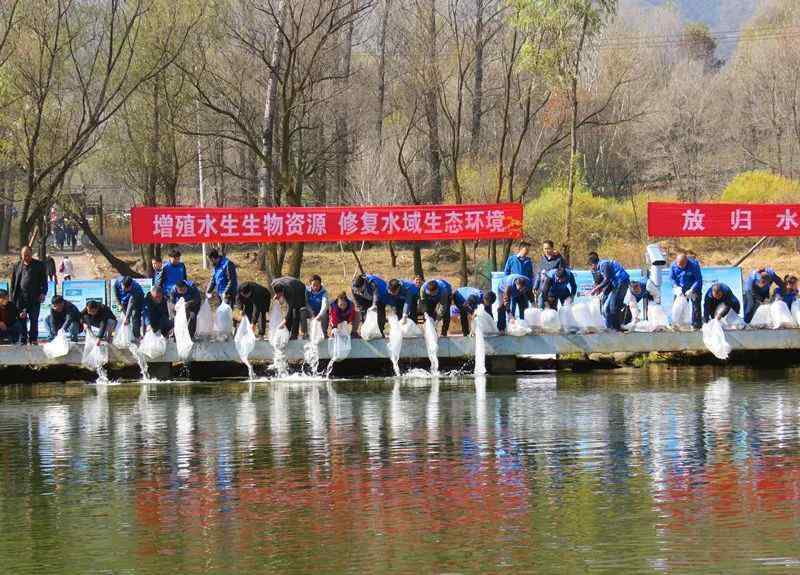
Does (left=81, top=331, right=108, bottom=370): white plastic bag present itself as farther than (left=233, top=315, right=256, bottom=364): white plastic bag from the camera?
→ Yes

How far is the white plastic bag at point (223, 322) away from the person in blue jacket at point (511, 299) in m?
4.50

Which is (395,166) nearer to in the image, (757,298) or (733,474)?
(757,298)

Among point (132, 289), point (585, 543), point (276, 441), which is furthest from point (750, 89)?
point (585, 543)

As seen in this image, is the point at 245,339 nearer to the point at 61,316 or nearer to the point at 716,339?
the point at 61,316

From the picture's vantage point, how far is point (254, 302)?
24406 mm

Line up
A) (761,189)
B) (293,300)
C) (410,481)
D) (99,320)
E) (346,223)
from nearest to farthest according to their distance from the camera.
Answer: (410,481) → (293,300) → (99,320) → (346,223) → (761,189)

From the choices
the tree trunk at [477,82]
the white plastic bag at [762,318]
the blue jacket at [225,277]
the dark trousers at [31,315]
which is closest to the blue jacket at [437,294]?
the blue jacket at [225,277]

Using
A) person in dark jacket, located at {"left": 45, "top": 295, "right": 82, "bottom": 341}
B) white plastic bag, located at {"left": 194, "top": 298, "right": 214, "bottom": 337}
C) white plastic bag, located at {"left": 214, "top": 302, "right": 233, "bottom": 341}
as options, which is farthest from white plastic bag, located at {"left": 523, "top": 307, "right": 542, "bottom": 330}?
person in dark jacket, located at {"left": 45, "top": 295, "right": 82, "bottom": 341}

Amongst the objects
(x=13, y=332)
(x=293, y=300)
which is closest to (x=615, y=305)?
(x=293, y=300)

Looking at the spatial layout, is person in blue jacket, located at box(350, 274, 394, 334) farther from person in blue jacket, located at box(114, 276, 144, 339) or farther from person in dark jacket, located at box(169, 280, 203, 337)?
person in blue jacket, located at box(114, 276, 144, 339)

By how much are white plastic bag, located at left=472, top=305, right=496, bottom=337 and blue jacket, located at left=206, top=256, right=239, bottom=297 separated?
3.97 meters

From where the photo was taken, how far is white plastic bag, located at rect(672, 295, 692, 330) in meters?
24.7

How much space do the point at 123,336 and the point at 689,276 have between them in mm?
9418

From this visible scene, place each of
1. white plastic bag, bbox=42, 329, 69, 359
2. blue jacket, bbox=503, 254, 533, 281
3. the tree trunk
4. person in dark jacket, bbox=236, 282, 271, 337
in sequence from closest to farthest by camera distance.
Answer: person in dark jacket, bbox=236, 282, 271, 337
white plastic bag, bbox=42, 329, 69, 359
blue jacket, bbox=503, 254, 533, 281
the tree trunk
